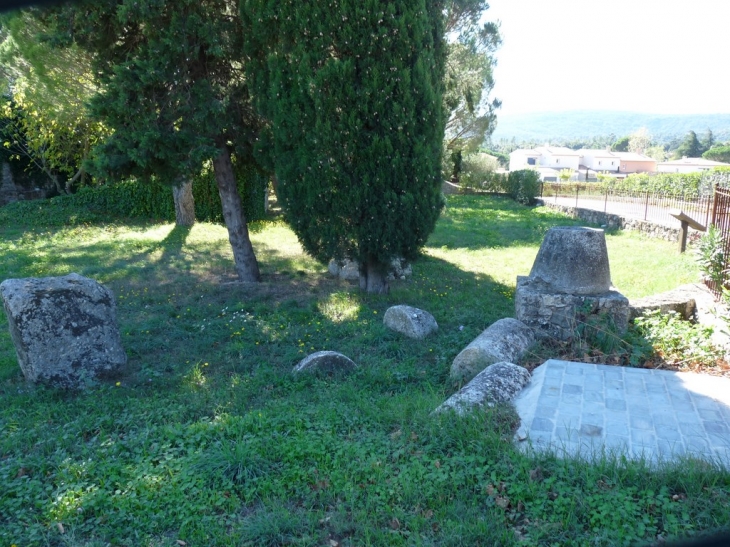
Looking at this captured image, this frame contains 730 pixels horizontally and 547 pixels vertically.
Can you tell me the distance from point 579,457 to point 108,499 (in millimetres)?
3108

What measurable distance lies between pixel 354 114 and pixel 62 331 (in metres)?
4.92

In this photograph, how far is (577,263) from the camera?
6.98m

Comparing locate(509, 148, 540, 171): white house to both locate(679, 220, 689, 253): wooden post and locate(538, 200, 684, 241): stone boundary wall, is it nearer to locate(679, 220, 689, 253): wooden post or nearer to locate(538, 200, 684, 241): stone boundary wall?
locate(538, 200, 684, 241): stone boundary wall

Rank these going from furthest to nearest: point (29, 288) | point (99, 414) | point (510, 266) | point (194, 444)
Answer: point (510, 266) → point (29, 288) → point (99, 414) → point (194, 444)

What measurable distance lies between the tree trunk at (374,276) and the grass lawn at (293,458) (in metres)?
0.82

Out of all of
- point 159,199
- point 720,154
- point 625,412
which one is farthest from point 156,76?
point 720,154

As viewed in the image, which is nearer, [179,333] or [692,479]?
[692,479]

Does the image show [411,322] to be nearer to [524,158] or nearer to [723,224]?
[723,224]

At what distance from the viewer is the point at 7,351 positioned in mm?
7059

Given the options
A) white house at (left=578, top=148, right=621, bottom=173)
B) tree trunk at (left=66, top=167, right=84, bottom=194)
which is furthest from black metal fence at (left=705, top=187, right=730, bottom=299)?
white house at (left=578, top=148, right=621, bottom=173)

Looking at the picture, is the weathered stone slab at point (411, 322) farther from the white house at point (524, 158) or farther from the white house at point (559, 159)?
the white house at point (524, 158)

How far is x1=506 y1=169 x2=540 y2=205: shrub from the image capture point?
30.6 metres

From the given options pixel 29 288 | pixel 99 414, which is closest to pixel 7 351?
pixel 29 288

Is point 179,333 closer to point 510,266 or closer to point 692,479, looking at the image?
point 692,479
